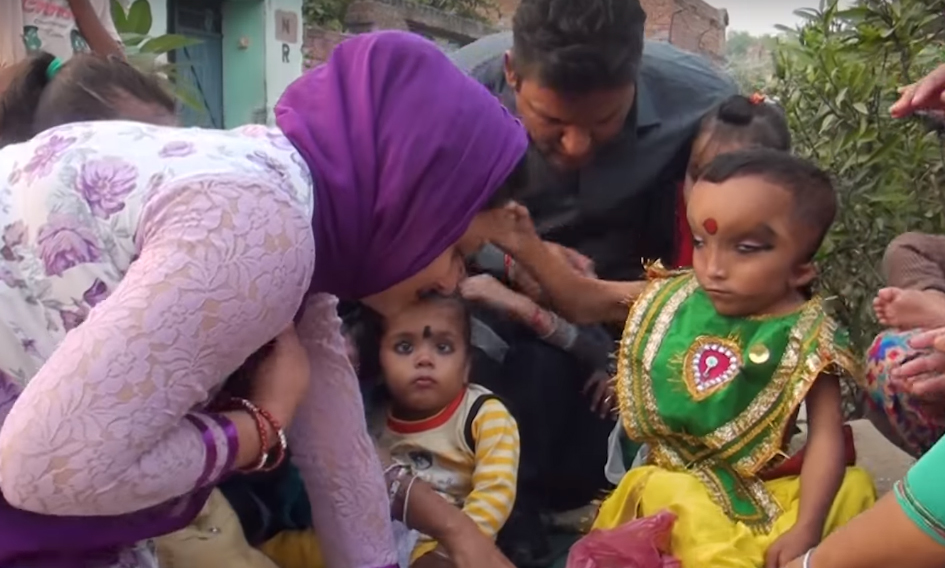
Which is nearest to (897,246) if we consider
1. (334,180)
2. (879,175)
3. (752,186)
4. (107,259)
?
(752,186)

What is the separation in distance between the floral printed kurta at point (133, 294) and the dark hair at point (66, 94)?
49cm

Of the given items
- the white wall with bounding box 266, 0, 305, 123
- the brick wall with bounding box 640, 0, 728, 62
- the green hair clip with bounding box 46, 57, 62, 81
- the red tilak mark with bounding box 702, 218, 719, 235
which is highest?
the green hair clip with bounding box 46, 57, 62, 81

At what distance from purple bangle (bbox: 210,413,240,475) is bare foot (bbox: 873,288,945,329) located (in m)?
1.39

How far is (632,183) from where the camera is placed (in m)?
3.14

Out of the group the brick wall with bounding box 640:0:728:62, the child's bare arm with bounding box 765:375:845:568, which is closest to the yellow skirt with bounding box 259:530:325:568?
the child's bare arm with bounding box 765:375:845:568

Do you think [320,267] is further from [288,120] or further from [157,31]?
[157,31]

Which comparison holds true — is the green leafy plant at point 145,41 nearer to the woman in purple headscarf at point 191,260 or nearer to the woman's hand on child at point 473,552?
the woman's hand on child at point 473,552

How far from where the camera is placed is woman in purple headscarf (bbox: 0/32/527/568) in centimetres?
138

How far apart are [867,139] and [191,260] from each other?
2.61 m

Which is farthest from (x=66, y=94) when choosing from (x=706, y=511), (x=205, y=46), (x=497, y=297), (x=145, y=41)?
(x=205, y=46)

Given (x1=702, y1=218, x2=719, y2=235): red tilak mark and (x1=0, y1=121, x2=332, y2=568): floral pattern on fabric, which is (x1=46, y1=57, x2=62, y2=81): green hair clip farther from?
(x1=702, y1=218, x2=719, y2=235): red tilak mark

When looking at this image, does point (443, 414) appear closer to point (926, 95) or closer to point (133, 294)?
point (926, 95)

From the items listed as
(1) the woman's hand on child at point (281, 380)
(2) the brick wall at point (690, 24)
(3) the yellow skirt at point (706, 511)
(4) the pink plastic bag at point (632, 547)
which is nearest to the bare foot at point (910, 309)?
(3) the yellow skirt at point (706, 511)

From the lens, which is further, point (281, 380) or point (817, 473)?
point (817, 473)
